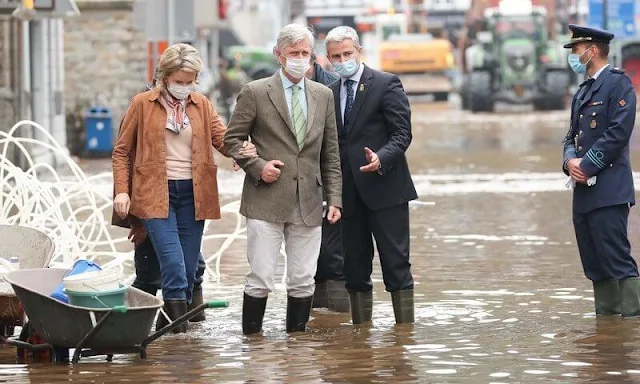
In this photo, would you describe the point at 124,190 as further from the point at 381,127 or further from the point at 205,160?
the point at 381,127

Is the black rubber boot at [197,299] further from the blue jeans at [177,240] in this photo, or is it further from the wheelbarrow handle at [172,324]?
the wheelbarrow handle at [172,324]

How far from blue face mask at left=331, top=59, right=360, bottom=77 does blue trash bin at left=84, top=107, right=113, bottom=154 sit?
1928 centimetres

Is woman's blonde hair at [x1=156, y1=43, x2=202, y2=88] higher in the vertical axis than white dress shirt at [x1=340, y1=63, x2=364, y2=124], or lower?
higher

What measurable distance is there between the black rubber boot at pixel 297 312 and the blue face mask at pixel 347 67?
4.25 ft

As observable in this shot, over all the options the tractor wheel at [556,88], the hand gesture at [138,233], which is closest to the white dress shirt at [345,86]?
the hand gesture at [138,233]

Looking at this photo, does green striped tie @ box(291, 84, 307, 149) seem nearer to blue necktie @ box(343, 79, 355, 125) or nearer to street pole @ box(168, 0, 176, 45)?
blue necktie @ box(343, 79, 355, 125)

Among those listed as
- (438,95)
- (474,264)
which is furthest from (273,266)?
(438,95)

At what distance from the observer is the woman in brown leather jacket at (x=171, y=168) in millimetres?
9836

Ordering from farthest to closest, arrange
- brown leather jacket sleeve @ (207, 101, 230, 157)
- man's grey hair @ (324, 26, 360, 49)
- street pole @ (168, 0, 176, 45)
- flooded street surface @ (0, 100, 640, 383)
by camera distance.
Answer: street pole @ (168, 0, 176, 45), brown leather jacket sleeve @ (207, 101, 230, 157), man's grey hair @ (324, 26, 360, 49), flooded street surface @ (0, 100, 640, 383)

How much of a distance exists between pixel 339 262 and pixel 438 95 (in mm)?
48892

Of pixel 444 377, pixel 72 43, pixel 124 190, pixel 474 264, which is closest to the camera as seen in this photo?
pixel 444 377

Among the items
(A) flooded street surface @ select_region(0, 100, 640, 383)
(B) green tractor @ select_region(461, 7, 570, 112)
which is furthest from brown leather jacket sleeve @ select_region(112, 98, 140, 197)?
(B) green tractor @ select_region(461, 7, 570, 112)

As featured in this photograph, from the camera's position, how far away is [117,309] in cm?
858

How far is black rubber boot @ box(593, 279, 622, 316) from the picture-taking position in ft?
34.2
